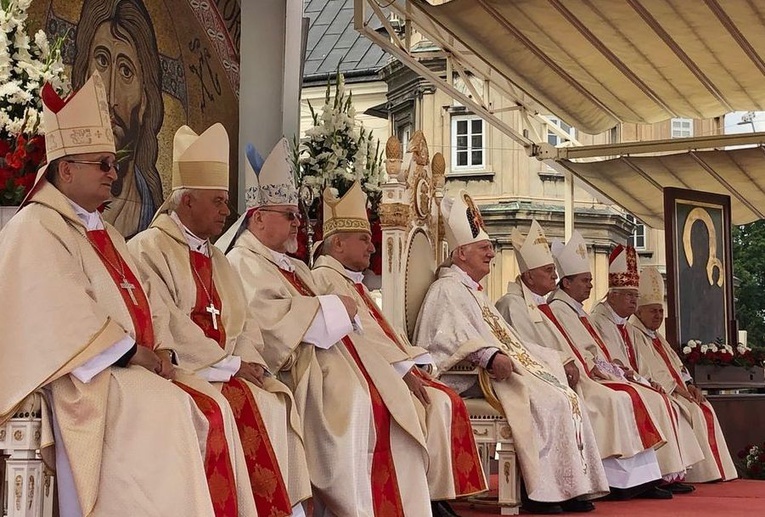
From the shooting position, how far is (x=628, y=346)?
10062 mm

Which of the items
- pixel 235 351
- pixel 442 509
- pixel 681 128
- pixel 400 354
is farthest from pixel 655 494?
pixel 681 128

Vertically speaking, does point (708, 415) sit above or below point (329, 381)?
below

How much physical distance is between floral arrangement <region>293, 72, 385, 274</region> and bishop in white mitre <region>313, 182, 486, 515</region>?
0.85 m

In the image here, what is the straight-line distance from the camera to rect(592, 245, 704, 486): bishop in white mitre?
9602mm

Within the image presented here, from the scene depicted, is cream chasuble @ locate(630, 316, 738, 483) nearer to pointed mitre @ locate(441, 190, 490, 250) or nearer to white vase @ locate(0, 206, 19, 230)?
pointed mitre @ locate(441, 190, 490, 250)

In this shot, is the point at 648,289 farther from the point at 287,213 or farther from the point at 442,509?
the point at 287,213

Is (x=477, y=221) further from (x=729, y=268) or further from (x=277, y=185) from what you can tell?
(x=729, y=268)

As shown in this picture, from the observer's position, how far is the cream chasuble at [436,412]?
22.1 ft

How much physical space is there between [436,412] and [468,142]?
79.3 feet

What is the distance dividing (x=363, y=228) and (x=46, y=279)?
2727 millimetres

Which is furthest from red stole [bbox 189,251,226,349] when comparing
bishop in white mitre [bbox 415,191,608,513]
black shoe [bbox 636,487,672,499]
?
black shoe [bbox 636,487,672,499]

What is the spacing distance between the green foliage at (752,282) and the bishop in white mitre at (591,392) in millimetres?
25614

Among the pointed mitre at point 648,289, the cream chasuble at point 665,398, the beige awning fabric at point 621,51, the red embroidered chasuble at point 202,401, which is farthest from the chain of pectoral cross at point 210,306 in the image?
the pointed mitre at point 648,289

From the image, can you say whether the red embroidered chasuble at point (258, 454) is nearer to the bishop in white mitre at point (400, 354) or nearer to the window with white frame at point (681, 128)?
the bishop in white mitre at point (400, 354)
